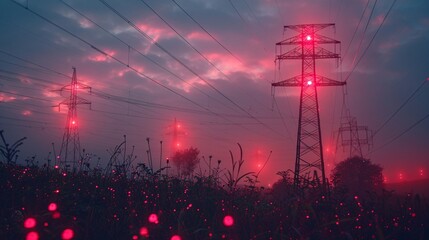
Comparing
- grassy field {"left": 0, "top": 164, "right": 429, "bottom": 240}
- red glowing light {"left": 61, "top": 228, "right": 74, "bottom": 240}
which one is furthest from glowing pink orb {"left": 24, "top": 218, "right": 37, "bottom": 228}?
red glowing light {"left": 61, "top": 228, "right": 74, "bottom": 240}

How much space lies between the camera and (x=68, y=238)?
3.44 metres

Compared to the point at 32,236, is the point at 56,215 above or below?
above

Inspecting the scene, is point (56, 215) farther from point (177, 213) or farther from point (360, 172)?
point (360, 172)

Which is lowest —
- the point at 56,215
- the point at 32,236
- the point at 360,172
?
the point at 32,236

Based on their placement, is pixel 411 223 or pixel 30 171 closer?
pixel 411 223

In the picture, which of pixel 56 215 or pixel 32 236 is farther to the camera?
pixel 56 215

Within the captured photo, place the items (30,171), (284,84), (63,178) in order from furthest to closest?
(284,84), (30,171), (63,178)

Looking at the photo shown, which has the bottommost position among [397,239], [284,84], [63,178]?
[397,239]

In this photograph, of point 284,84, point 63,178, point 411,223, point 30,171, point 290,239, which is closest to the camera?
point 290,239

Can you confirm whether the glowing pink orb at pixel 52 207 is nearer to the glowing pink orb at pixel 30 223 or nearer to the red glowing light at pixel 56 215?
the red glowing light at pixel 56 215

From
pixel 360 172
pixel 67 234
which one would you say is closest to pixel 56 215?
pixel 67 234

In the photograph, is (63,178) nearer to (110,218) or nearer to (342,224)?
(110,218)

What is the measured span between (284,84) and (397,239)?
20762 millimetres

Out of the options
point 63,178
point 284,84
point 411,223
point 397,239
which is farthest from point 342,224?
point 284,84
